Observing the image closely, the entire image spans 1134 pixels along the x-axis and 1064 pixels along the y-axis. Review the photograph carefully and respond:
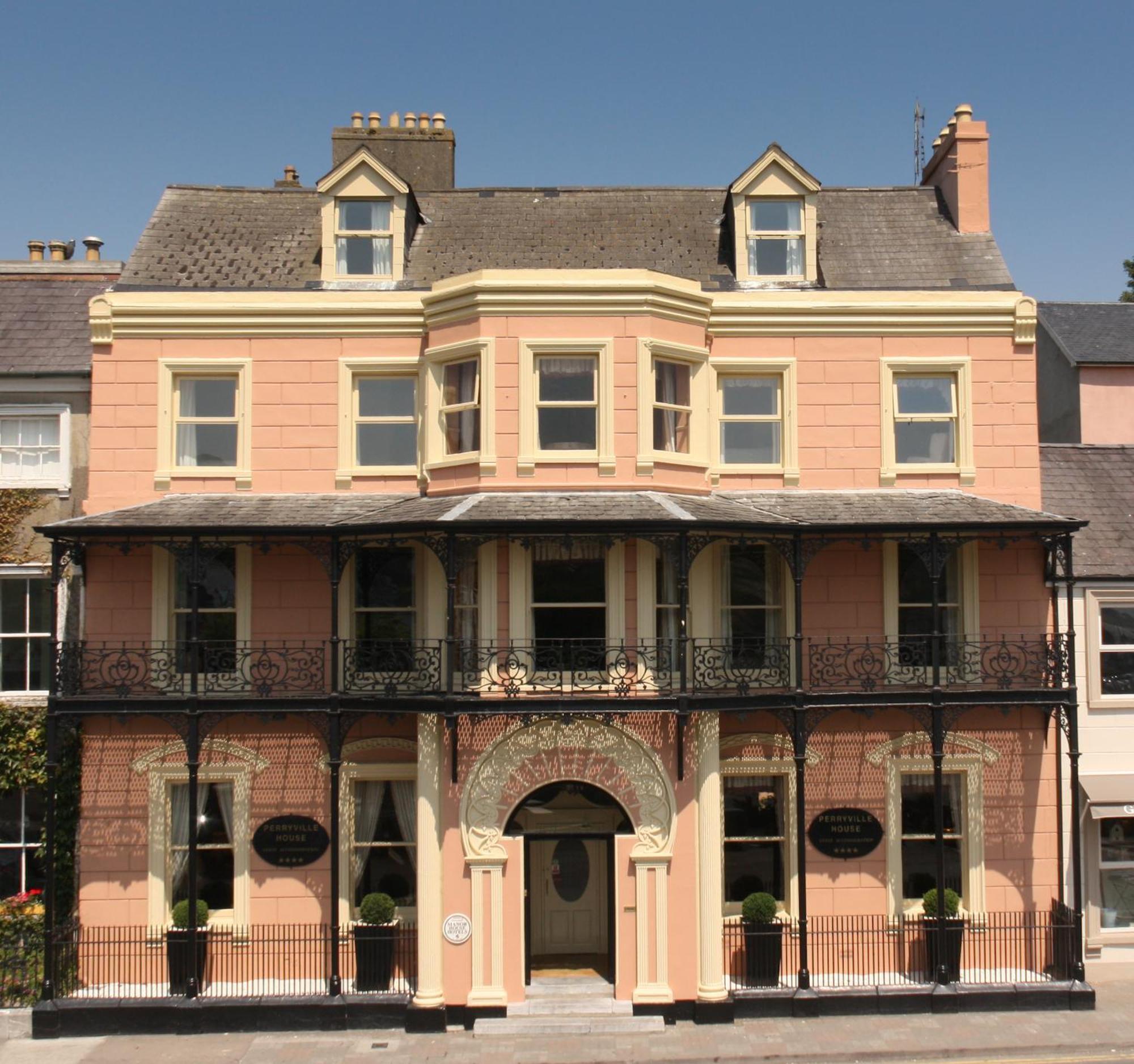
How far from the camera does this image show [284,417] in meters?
17.0

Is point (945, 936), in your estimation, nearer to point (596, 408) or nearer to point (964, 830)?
point (964, 830)

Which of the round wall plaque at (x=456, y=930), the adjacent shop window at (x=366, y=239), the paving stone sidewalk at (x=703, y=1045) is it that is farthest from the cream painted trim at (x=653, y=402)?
the paving stone sidewalk at (x=703, y=1045)

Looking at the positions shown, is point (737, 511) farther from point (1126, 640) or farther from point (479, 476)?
point (1126, 640)

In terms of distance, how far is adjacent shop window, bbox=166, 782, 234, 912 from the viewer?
16.3m

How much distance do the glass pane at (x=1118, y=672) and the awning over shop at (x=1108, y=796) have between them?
53.2 inches

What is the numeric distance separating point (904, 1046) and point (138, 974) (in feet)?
33.7

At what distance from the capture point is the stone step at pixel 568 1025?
14.5 metres

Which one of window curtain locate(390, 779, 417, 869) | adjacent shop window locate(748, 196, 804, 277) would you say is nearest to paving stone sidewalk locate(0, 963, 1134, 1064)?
window curtain locate(390, 779, 417, 869)

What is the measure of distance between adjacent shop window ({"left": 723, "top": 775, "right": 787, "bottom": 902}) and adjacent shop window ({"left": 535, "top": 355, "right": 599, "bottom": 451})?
5356mm

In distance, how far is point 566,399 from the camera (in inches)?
643

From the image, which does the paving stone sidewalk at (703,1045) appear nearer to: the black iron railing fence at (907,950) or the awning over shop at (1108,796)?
the black iron railing fence at (907,950)

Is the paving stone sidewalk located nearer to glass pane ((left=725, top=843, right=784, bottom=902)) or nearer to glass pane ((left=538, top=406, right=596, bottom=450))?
glass pane ((left=725, top=843, right=784, bottom=902))

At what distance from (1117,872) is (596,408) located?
10401 mm

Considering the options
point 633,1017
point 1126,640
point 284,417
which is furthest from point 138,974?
point 1126,640
